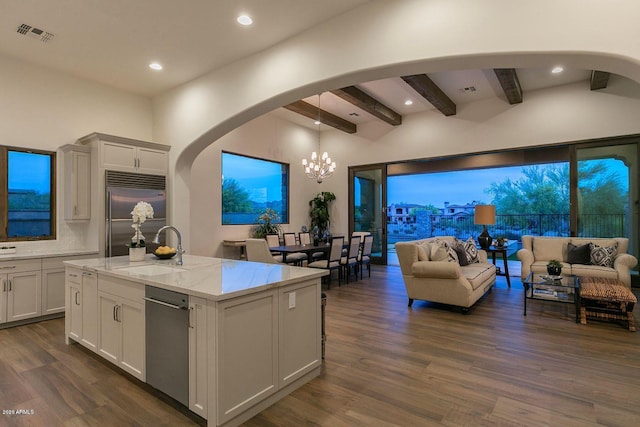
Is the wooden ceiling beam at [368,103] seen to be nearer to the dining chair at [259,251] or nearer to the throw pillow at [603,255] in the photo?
A: the dining chair at [259,251]

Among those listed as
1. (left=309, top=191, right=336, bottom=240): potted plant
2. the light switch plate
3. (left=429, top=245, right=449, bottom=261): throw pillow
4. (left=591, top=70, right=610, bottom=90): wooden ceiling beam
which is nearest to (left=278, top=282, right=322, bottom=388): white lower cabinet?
the light switch plate

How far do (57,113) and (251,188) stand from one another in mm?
3898

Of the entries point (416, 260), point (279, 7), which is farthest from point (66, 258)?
point (416, 260)

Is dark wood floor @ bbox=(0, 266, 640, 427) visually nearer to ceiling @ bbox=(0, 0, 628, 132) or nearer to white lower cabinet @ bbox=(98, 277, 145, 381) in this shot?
white lower cabinet @ bbox=(98, 277, 145, 381)

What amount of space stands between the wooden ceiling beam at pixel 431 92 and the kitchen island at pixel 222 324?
14.1 ft

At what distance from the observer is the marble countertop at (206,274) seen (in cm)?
214

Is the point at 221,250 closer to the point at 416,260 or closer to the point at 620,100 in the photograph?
the point at 416,260

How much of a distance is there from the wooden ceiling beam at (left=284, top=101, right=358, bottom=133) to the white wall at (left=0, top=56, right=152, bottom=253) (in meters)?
3.13

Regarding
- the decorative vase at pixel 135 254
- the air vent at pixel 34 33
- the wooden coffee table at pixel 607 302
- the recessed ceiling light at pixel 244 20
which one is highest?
the recessed ceiling light at pixel 244 20

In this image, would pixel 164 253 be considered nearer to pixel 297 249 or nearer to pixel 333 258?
pixel 297 249

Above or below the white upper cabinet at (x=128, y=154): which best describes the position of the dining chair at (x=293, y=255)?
below

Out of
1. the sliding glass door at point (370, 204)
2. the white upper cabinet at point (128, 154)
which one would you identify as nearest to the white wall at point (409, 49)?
the white upper cabinet at point (128, 154)

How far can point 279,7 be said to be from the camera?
11.8ft

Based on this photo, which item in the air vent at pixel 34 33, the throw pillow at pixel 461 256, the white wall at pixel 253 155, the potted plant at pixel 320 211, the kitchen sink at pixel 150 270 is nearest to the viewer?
the kitchen sink at pixel 150 270
